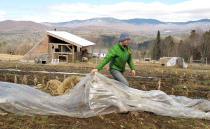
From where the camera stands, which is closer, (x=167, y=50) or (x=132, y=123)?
(x=132, y=123)

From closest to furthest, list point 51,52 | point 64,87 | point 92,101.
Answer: point 92,101, point 64,87, point 51,52

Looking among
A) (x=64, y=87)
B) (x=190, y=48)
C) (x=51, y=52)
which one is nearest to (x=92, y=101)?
(x=64, y=87)

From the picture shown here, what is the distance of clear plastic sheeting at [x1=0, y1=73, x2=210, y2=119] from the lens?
434 centimetres

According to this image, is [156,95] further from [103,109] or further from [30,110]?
[30,110]

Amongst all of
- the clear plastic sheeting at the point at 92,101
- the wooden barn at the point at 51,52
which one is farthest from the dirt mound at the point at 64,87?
the wooden barn at the point at 51,52

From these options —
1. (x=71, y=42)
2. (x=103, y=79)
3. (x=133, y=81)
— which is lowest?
(x=133, y=81)

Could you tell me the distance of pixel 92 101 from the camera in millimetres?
4383

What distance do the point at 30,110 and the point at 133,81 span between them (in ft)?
22.8

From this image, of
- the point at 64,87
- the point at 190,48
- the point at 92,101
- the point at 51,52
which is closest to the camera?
the point at 92,101

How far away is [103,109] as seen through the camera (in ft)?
14.4

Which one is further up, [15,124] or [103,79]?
[103,79]

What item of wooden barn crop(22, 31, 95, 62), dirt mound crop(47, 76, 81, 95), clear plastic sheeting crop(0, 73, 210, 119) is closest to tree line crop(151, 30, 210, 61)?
wooden barn crop(22, 31, 95, 62)

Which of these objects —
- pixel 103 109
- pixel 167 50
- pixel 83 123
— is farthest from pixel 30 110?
pixel 167 50

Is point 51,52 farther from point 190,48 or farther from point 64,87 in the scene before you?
point 190,48
